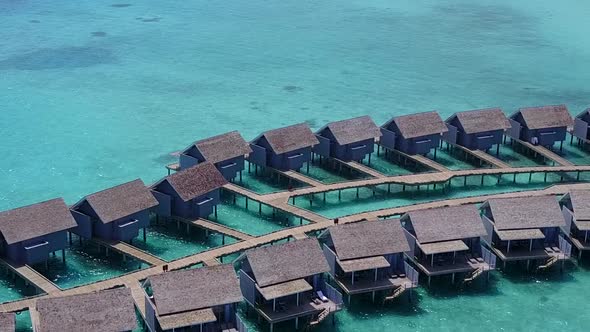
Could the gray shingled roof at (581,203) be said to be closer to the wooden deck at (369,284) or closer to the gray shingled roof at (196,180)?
the wooden deck at (369,284)

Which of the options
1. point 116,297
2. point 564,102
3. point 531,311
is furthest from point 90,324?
point 564,102

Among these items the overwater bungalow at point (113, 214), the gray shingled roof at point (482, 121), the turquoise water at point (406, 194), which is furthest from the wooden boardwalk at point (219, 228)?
the gray shingled roof at point (482, 121)

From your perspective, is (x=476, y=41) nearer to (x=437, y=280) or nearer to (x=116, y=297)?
(x=437, y=280)

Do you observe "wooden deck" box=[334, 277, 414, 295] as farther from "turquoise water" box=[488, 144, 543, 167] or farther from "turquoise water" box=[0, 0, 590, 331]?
"turquoise water" box=[488, 144, 543, 167]

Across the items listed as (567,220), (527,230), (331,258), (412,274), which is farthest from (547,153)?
(331,258)

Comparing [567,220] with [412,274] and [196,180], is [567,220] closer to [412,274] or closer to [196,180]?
[412,274]
